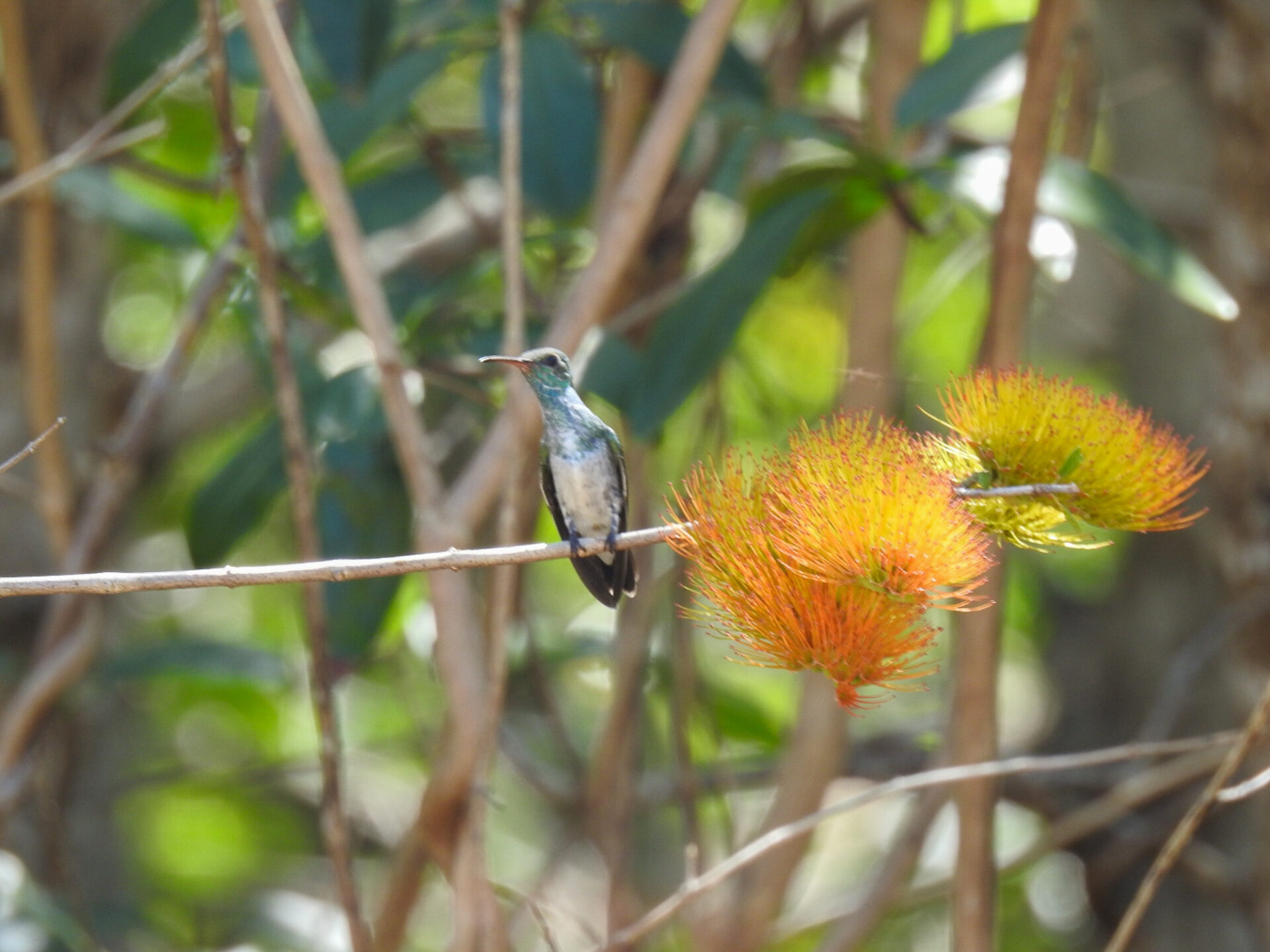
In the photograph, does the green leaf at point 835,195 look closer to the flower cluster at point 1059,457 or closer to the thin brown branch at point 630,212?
the thin brown branch at point 630,212

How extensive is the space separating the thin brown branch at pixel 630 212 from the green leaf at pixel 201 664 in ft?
4.19

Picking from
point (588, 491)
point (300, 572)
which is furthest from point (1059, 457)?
point (588, 491)

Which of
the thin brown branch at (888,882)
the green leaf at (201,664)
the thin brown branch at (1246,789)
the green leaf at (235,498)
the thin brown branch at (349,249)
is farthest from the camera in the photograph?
the green leaf at (201,664)

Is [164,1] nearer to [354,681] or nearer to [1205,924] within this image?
[354,681]

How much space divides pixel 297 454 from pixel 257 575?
871 millimetres

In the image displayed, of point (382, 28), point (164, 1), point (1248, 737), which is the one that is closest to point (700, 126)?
point (382, 28)

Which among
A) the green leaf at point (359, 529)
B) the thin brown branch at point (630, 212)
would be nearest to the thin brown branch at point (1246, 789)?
the thin brown branch at point (630, 212)

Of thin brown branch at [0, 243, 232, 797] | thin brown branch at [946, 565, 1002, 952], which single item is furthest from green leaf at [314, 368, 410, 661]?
thin brown branch at [946, 565, 1002, 952]

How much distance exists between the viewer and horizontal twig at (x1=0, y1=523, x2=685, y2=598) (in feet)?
3.89

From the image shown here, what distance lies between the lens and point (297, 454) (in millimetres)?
2076

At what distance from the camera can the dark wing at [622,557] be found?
238cm

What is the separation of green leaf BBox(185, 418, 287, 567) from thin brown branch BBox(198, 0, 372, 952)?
0.52m

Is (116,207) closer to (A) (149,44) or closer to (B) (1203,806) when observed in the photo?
(A) (149,44)

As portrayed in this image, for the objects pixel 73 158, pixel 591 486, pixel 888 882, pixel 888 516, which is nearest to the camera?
pixel 888 516
